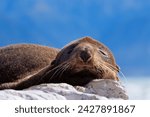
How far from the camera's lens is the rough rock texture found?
285 inches

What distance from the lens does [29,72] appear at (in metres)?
12.6

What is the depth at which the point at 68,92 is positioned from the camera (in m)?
8.02

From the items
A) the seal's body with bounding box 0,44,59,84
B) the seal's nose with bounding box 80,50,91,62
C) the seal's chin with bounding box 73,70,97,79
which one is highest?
the seal's body with bounding box 0,44,59,84

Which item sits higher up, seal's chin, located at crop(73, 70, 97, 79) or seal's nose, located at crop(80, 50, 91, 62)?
seal's nose, located at crop(80, 50, 91, 62)

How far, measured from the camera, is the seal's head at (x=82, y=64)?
32.0 ft

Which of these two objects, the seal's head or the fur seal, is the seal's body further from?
the seal's head

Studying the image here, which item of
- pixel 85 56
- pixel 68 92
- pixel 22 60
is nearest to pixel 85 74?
pixel 85 56

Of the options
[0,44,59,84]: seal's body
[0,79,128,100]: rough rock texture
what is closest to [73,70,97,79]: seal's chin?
[0,79,128,100]: rough rock texture

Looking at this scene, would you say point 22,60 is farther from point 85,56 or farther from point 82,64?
point 85,56

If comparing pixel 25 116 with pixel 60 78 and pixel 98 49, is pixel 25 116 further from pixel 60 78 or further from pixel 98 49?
pixel 98 49

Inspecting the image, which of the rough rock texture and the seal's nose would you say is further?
the seal's nose

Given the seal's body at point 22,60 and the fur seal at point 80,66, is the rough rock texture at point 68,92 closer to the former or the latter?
the fur seal at point 80,66

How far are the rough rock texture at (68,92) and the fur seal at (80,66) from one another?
0.33 m

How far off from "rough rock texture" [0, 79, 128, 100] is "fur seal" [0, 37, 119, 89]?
0.33 meters
